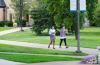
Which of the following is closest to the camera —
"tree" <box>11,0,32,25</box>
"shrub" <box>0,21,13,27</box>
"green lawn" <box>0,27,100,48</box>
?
"green lawn" <box>0,27,100,48</box>

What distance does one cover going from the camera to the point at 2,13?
92062 millimetres

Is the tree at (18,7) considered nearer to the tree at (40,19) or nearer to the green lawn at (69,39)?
the tree at (40,19)

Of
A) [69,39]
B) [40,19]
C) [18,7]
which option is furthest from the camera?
[18,7]

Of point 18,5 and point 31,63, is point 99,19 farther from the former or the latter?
point 31,63

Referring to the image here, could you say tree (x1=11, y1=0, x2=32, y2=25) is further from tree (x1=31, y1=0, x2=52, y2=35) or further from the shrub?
tree (x1=31, y1=0, x2=52, y2=35)

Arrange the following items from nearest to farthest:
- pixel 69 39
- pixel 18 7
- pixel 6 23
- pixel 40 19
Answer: pixel 69 39
pixel 40 19
pixel 18 7
pixel 6 23

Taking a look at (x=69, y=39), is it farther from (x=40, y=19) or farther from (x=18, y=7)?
(x=18, y=7)

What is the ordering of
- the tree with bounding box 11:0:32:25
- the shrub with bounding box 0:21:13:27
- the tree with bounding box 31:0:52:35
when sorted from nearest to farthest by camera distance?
the tree with bounding box 31:0:52:35 < the tree with bounding box 11:0:32:25 < the shrub with bounding box 0:21:13:27

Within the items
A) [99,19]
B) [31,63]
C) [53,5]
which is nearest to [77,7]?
[31,63]

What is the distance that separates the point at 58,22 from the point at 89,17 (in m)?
3.43

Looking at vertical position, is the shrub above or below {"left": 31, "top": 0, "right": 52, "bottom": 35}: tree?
below

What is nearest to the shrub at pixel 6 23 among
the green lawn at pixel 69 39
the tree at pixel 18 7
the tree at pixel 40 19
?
the tree at pixel 18 7

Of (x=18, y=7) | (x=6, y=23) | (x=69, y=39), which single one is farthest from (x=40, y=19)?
(x=6, y=23)

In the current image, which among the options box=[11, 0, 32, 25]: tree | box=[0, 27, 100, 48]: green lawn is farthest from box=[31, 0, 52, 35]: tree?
box=[11, 0, 32, 25]: tree
